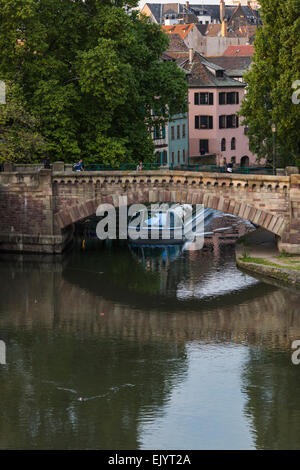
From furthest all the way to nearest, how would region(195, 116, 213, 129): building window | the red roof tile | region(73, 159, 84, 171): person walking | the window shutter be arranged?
1. the red roof tile
2. the window shutter
3. region(195, 116, 213, 129): building window
4. region(73, 159, 84, 171): person walking

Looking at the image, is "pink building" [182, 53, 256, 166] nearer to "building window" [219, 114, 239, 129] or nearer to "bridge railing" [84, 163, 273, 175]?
"building window" [219, 114, 239, 129]

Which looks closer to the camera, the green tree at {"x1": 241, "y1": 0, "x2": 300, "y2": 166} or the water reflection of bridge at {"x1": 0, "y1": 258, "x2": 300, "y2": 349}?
the water reflection of bridge at {"x1": 0, "y1": 258, "x2": 300, "y2": 349}

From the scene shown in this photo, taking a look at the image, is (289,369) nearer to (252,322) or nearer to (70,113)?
(252,322)

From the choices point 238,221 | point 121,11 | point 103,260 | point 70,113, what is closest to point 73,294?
point 103,260

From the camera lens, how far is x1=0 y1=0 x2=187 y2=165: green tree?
247 feet

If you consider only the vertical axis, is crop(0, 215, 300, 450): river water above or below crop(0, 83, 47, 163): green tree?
below

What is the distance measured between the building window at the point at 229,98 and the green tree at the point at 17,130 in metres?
62.5

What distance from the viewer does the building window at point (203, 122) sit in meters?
134

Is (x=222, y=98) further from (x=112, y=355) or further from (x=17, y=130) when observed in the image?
(x=112, y=355)

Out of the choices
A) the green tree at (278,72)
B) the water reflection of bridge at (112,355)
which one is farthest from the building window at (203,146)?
the water reflection of bridge at (112,355)

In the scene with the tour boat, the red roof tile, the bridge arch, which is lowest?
the tour boat

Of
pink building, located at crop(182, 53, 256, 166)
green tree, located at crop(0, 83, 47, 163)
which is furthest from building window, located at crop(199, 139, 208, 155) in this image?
green tree, located at crop(0, 83, 47, 163)

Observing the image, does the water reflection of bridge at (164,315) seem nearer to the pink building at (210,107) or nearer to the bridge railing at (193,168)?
the bridge railing at (193,168)

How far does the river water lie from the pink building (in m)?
62.4
